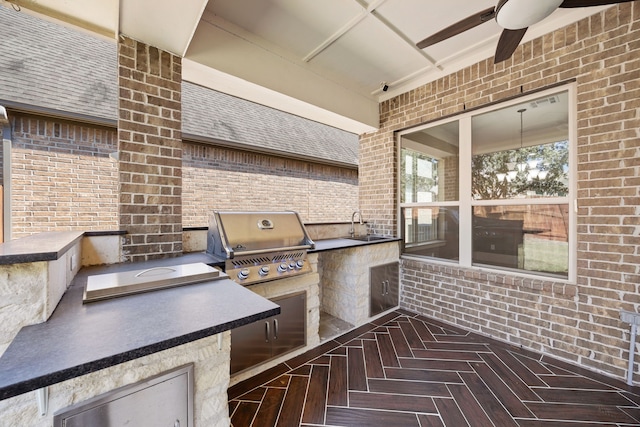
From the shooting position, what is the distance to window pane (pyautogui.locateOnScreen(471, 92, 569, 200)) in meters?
2.49

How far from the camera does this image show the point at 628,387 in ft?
6.63

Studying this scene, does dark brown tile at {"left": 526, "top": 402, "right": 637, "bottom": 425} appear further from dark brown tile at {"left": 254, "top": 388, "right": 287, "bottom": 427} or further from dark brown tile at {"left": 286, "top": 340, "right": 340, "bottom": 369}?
dark brown tile at {"left": 254, "top": 388, "right": 287, "bottom": 427}

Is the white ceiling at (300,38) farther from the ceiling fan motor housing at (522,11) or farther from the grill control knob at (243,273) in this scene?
the grill control knob at (243,273)

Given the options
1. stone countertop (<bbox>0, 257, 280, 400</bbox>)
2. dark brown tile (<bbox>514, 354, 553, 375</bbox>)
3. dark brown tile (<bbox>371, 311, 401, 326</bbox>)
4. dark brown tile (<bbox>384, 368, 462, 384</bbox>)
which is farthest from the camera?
dark brown tile (<bbox>371, 311, 401, 326</bbox>)

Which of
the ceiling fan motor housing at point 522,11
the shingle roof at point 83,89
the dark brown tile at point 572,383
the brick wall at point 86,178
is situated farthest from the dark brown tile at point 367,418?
the shingle roof at point 83,89

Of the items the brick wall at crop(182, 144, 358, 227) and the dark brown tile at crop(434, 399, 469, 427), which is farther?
the brick wall at crop(182, 144, 358, 227)

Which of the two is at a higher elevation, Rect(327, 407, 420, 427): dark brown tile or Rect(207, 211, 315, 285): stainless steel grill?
Rect(207, 211, 315, 285): stainless steel grill

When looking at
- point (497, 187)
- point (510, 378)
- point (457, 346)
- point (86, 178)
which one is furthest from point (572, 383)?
point (86, 178)

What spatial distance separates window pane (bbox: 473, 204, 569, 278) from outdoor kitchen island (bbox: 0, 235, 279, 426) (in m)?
2.83

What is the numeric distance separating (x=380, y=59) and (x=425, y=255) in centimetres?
259

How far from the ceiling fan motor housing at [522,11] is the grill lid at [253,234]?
86.3 inches

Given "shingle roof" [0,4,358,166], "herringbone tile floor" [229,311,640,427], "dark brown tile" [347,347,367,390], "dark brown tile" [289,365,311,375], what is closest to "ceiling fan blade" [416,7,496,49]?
"shingle roof" [0,4,358,166]

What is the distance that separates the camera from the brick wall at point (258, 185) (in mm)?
4574

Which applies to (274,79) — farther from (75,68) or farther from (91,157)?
(75,68)
